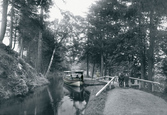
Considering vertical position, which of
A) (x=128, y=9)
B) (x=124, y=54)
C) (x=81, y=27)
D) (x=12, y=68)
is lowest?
(x=12, y=68)

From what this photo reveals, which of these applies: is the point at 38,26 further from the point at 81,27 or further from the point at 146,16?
the point at 81,27

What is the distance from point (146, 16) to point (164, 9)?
4009mm

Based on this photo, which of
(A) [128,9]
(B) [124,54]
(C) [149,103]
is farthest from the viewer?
(B) [124,54]

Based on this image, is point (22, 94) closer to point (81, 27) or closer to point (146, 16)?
point (146, 16)

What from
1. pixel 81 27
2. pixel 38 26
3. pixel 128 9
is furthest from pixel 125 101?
pixel 81 27

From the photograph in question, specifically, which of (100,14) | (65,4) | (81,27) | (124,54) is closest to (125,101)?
(65,4)

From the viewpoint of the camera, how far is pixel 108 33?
26.1 metres

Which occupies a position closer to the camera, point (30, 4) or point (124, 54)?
point (30, 4)

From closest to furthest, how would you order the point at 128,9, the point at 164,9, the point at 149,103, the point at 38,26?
the point at 149,103
the point at 164,9
the point at 128,9
the point at 38,26

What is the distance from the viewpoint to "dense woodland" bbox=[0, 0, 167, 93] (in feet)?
50.3

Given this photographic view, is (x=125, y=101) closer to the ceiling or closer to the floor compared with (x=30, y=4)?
closer to the floor

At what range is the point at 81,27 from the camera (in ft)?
108

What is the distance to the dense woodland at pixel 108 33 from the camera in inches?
604

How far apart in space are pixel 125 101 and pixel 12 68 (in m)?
11.9
